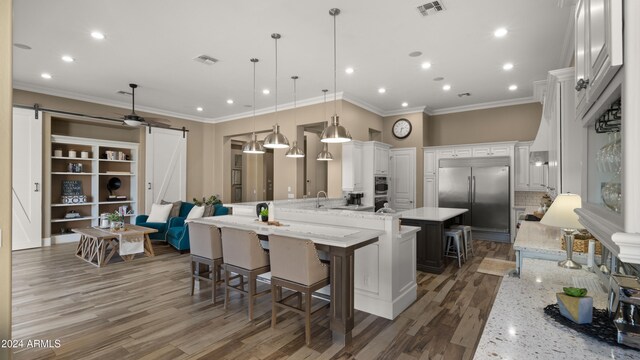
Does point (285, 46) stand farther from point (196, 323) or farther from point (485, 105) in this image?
point (485, 105)

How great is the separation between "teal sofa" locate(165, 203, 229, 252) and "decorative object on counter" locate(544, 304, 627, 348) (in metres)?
5.38

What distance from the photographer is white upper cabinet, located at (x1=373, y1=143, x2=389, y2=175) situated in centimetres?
661

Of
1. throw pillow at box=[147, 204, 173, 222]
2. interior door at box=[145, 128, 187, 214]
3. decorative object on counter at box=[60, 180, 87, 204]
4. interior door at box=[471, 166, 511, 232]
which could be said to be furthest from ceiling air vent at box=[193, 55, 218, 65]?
interior door at box=[471, 166, 511, 232]

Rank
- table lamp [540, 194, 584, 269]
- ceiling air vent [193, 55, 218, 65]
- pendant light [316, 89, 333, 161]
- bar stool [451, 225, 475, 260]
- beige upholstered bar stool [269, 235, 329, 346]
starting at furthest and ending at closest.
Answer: pendant light [316, 89, 333, 161], bar stool [451, 225, 475, 260], ceiling air vent [193, 55, 218, 65], beige upholstered bar stool [269, 235, 329, 346], table lamp [540, 194, 584, 269]

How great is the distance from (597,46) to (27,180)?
7.96m

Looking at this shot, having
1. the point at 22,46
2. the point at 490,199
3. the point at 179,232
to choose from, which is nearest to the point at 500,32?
the point at 490,199

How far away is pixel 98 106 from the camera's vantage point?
21.9 feet

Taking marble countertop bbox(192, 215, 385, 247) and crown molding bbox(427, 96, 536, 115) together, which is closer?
marble countertop bbox(192, 215, 385, 247)

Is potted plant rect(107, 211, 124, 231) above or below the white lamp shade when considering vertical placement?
below

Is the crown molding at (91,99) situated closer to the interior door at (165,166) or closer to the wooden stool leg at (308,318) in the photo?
the interior door at (165,166)

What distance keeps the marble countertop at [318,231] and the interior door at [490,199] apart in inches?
177

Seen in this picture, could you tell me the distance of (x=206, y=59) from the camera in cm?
447

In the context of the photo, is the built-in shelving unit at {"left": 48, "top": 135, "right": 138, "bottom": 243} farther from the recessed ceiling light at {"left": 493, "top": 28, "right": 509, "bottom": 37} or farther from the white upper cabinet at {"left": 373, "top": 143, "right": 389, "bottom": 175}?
the recessed ceiling light at {"left": 493, "top": 28, "right": 509, "bottom": 37}

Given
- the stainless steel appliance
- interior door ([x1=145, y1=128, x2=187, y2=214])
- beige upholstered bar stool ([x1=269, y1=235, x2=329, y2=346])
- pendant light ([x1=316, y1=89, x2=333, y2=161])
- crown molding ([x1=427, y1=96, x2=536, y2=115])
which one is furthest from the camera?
interior door ([x1=145, y1=128, x2=187, y2=214])
